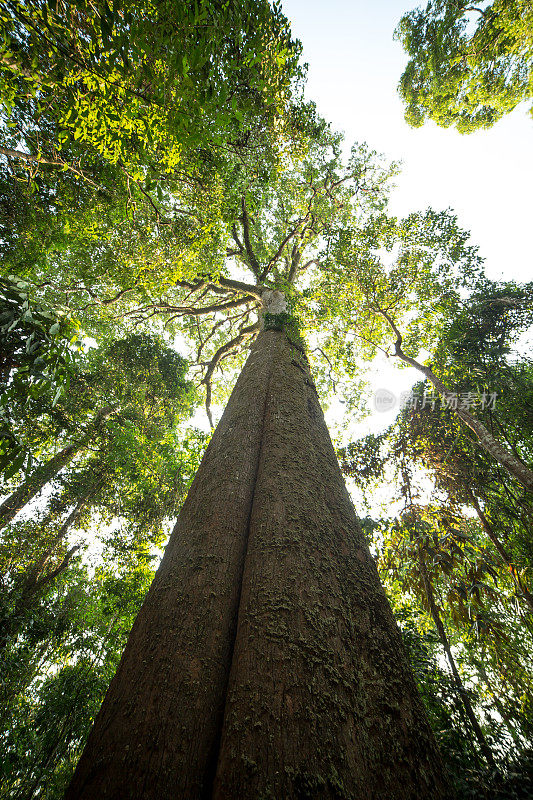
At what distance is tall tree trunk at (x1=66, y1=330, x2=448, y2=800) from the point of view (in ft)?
2.91

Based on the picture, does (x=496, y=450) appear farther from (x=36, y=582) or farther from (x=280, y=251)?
(x=36, y=582)

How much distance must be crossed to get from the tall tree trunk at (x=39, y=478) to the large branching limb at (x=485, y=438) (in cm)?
725

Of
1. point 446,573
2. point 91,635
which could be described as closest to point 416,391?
point 446,573

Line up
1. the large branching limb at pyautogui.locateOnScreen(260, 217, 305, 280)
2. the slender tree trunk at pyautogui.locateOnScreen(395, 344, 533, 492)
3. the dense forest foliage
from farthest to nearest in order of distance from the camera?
the large branching limb at pyautogui.locateOnScreen(260, 217, 305, 280) < the slender tree trunk at pyautogui.locateOnScreen(395, 344, 533, 492) < the dense forest foliage

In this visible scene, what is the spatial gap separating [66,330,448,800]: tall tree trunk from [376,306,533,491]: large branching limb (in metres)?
3.96

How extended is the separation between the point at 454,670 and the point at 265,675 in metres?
4.48

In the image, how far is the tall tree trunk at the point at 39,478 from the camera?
7445 millimetres

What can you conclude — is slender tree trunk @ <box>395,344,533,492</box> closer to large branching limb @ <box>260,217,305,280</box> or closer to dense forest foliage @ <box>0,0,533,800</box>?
dense forest foliage @ <box>0,0,533,800</box>

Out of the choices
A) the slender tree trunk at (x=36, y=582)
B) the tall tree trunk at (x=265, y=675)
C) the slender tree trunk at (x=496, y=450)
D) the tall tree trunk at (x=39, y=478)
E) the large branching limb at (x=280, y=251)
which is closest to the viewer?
the tall tree trunk at (x=265, y=675)

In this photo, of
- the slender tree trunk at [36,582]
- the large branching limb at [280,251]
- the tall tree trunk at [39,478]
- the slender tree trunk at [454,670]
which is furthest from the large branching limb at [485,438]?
the slender tree trunk at [36,582]

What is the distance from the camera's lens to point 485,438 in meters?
5.07

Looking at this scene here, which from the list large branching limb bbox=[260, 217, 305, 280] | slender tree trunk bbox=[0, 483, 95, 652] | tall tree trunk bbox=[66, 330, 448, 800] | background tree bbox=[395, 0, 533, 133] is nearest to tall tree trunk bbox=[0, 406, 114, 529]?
slender tree trunk bbox=[0, 483, 95, 652]

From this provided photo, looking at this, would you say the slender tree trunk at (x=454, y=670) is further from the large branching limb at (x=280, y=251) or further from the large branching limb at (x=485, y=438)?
the large branching limb at (x=280, y=251)

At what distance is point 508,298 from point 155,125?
7.73 metres
